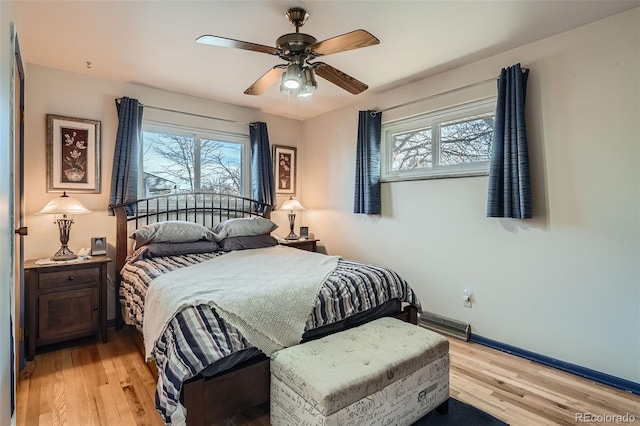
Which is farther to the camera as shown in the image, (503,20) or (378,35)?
(378,35)

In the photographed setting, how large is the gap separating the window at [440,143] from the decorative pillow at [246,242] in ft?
5.07

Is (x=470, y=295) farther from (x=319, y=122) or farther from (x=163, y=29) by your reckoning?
(x=163, y=29)

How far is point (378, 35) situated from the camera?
2.55m

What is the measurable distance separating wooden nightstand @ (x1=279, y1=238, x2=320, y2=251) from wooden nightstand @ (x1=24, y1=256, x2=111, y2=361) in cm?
198

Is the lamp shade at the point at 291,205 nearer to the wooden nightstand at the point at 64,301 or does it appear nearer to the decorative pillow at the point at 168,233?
the decorative pillow at the point at 168,233

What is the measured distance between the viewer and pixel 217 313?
176cm

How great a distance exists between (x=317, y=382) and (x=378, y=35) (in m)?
2.42

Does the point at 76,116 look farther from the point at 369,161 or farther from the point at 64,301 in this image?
the point at 369,161

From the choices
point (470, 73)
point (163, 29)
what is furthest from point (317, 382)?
point (470, 73)

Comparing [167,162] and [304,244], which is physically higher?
[167,162]

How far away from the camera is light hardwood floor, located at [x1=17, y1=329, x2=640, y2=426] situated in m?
1.98

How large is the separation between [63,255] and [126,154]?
3.66 feet

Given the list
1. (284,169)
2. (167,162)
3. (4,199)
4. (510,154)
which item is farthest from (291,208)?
(4,199)

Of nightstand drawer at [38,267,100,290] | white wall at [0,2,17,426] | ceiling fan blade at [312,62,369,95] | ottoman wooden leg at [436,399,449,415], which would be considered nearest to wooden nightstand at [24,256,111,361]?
nightstand drawer at [38,267,100,290]
